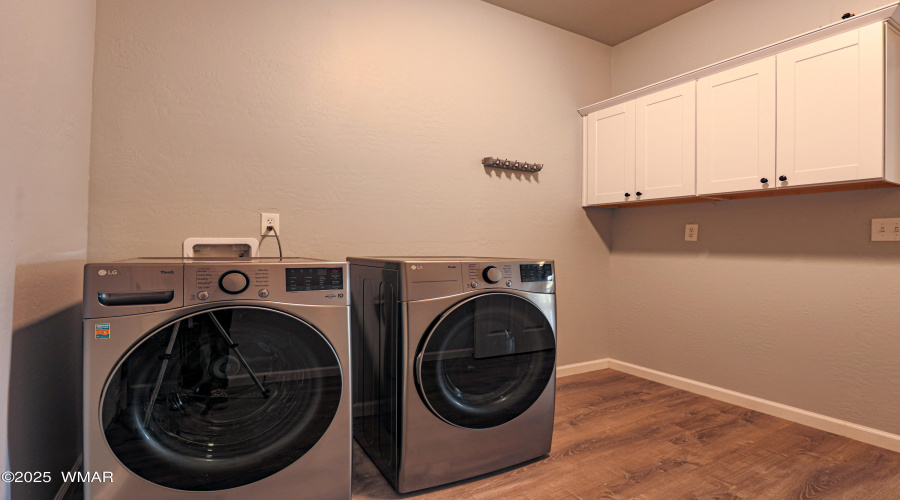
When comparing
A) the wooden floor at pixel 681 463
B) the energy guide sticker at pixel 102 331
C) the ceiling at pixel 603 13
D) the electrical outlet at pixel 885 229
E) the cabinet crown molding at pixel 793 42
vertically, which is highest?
the ceiling at pixel 603 13

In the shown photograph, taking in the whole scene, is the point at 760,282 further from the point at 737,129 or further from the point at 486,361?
the point at 486,361

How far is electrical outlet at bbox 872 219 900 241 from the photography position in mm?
1946

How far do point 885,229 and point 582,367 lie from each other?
1.76 meters

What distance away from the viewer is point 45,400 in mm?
1308

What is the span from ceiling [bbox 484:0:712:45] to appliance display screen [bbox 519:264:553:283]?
1833 mm

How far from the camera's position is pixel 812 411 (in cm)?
222

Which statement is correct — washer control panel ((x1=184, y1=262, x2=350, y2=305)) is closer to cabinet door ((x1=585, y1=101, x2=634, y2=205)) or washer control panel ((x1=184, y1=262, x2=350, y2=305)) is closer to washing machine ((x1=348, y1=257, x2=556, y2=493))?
washing machine ((x1=348, y1=257, x2=556, y2=493))

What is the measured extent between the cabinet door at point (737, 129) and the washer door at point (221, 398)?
2141 mm

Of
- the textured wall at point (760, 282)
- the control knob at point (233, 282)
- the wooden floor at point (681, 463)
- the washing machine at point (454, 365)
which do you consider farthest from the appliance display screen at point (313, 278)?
the textured wall at point (760, 282)

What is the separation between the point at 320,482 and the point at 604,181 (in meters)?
2.42

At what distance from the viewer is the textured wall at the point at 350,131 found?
6.06 ft

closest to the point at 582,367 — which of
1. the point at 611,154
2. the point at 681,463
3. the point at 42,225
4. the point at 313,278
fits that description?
the point at 681,463

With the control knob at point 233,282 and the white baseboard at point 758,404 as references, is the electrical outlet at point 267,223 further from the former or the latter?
the white baseboard at point 758,404

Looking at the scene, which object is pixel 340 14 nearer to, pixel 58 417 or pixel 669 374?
pixel 58 417
